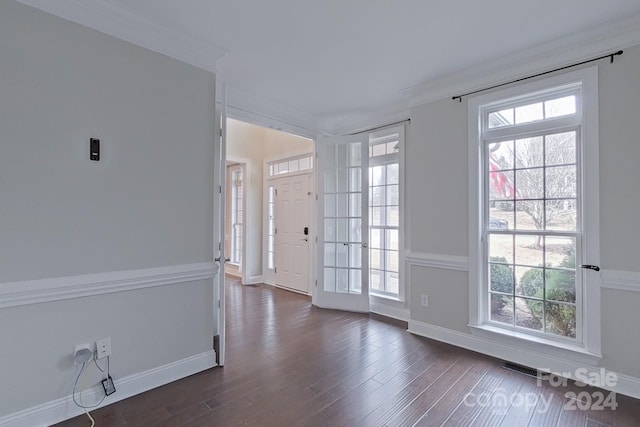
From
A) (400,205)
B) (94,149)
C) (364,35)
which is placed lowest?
(400,205)

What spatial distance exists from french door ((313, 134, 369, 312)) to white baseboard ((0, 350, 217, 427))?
6.74 feet

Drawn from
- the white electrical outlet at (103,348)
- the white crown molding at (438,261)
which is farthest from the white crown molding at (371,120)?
the white electrical outlet at (103,348)

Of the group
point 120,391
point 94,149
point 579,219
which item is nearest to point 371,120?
point 579,219

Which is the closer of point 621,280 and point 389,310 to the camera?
point 621,280

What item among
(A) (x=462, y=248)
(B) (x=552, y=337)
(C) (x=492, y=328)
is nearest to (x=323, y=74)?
(A) (x=462, y=248)

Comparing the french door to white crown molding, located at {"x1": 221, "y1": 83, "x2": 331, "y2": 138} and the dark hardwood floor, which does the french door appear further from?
the dark hardwood floor

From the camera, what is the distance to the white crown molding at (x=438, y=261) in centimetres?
303

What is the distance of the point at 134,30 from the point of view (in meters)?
2.17

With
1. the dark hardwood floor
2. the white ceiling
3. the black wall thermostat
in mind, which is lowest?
the dark hardwood floor

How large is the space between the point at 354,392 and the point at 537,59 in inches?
121

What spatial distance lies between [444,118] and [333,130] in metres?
1.85

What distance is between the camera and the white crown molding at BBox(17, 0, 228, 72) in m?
1.92

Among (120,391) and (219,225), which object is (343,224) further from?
(120,391)

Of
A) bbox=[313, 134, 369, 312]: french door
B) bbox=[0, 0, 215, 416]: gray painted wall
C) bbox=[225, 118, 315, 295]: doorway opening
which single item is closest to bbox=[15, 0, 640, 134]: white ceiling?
bbox=[0, 0, 215, 416]: gray painted wall
